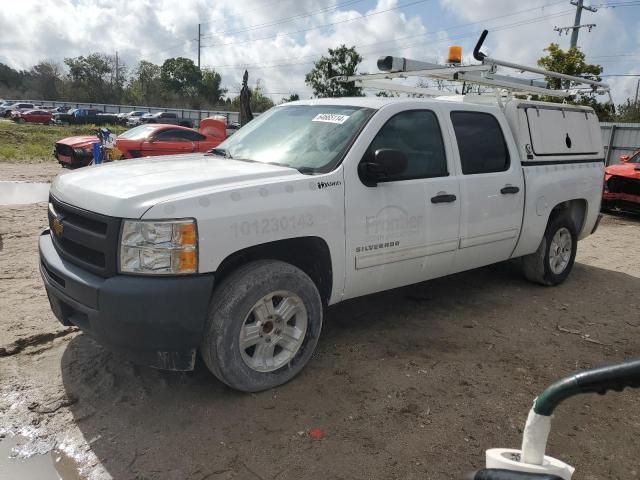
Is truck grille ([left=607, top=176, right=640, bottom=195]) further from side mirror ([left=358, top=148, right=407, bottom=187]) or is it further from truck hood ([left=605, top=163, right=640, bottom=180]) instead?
side mirror ([left=358, top=148, right=407, bottom=187])

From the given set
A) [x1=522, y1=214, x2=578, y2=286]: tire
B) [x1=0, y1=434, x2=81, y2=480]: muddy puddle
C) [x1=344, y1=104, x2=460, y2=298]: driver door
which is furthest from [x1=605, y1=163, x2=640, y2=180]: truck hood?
[x1=0, y1=434, x2=81, y2=480]: muddy puddle

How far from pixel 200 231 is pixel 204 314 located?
0.46 meters

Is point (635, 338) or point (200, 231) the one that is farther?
point (635, 338)

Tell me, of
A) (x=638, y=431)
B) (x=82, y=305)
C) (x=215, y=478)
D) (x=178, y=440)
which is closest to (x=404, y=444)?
(x=215, y=478)

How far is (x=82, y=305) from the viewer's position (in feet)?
9.71

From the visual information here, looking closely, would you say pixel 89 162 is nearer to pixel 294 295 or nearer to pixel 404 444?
pixel 294 295

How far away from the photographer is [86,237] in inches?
119

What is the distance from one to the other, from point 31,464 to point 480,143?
13.0 ft

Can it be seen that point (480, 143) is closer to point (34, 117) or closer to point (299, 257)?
point (299, 257)

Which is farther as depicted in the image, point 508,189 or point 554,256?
point 554,256

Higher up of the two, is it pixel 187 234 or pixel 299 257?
pixel 187 234

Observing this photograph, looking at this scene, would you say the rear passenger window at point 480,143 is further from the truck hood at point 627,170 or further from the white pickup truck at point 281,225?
the truck hood at point 627,170

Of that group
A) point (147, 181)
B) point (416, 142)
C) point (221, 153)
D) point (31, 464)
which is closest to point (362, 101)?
point (416, 142)

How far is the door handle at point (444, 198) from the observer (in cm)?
409
